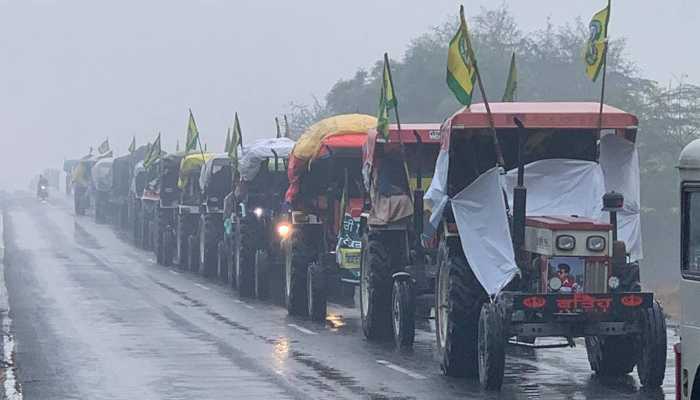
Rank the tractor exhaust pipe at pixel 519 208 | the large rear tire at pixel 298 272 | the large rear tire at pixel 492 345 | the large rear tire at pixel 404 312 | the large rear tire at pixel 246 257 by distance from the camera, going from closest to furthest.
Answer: the large rear tire at pixel 492 345, the tractor exhaust pipe at pixel 519 208, the large rear tire at pixel 404 312, the large rear tire at pixel 298 272, the large rear tire at pixel 246 257

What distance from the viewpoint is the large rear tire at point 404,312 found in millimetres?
19875

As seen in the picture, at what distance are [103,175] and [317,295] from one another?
45.6 metres

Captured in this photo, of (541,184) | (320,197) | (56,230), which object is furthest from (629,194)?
(56,230)

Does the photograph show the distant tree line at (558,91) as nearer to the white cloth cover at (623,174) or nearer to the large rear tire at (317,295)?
the large rear tire at (317,295)

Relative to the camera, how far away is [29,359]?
19.0 m

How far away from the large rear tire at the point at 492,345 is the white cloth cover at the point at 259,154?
1515cm

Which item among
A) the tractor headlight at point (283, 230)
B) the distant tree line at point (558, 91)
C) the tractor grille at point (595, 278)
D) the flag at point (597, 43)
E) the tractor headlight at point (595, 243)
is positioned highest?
the distant tree line at point (558, 91)

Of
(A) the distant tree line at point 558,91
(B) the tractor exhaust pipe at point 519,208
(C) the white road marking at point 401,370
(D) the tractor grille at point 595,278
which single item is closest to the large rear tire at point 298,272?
(C) the white road marking at point 401,370

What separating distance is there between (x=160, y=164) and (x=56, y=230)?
15588mm

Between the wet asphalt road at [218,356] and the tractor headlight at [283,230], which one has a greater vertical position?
the tractor headlight at [283,230]

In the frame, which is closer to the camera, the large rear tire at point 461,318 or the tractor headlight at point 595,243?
the tractor headlight at point 595,243

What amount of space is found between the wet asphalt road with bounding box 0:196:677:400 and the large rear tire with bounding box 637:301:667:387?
245 millimetres

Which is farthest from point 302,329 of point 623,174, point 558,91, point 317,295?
point 558,91

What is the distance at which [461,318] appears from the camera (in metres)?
16.8
